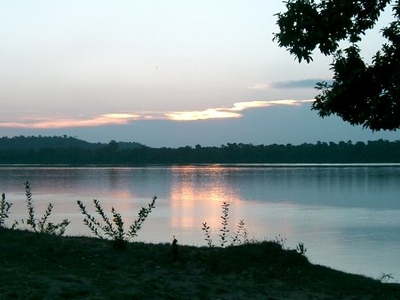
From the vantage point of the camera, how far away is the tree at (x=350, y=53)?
34.0 feet

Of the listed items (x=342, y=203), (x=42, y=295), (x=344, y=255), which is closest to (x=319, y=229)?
(x=344, y=255)

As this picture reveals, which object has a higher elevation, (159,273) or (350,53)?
(350,53)

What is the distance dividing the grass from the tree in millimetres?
2832

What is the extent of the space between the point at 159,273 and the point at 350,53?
4.75m

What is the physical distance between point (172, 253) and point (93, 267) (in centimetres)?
161

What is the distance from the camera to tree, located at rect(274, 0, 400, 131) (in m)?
10.4

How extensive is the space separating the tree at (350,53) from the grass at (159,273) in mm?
2832

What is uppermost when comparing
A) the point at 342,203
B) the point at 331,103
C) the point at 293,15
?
the point at 293,15

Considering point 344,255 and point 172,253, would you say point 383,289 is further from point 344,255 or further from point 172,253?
point 344,255

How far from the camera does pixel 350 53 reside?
10.7 metres

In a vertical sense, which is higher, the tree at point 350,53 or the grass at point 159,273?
the tree at point 350,53

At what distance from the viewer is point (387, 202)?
53.2m

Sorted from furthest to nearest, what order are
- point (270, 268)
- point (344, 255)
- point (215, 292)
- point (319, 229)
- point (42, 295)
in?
point (319, 229) < point (344, 255) < point (270, 268) < point (215, 292) < point (42, 295)

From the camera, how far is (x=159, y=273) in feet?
35.3
